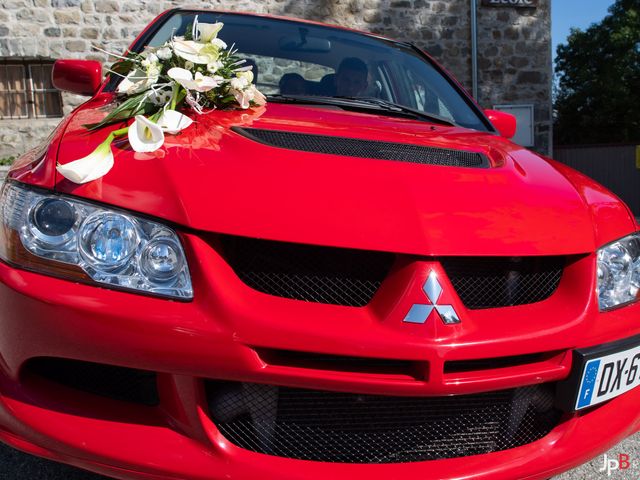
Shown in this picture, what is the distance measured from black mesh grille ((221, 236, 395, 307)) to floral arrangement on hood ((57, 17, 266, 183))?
52 cm

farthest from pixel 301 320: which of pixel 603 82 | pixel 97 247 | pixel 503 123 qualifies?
pixel 603 82

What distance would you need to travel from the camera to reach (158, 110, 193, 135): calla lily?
5.59ft

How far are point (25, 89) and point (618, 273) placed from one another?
10086 millimetres

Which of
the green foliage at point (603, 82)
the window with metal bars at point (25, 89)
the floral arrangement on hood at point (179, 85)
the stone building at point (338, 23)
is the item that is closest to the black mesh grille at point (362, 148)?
the floral arrangement on hood at point (179, 85)

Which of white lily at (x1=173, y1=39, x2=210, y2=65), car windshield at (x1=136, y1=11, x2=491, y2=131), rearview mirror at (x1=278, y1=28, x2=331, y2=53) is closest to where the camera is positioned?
white lily at (x1=173, y1=39, x2=210, y2=65)

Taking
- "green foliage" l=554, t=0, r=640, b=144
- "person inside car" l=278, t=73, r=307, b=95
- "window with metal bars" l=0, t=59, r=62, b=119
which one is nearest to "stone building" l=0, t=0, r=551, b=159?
"window with metal bars" l=0, t=59, r=62, b=119

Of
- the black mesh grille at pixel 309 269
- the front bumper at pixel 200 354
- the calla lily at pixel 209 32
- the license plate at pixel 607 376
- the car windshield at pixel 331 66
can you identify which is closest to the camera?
the front bumper at pixel 200 354

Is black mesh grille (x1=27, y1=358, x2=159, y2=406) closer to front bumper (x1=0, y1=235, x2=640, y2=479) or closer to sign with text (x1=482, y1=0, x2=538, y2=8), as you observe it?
front bumper (x1=0, y1=235, x2=640, y2=479)

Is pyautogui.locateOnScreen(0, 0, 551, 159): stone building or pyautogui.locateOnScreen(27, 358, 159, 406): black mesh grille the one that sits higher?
pyautogui.locateOnScreen(0, 0, 551, 159): stone building

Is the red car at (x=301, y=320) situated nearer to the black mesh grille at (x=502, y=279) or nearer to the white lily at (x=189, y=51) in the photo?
the black mesh grille at (x=502, y=279)

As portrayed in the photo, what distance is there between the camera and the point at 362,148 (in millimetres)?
1731

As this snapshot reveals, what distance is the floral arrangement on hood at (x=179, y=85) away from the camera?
1.78 metres

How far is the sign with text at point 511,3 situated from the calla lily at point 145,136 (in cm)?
1106

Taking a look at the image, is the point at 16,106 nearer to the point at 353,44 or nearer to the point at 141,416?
the point at 353,44
